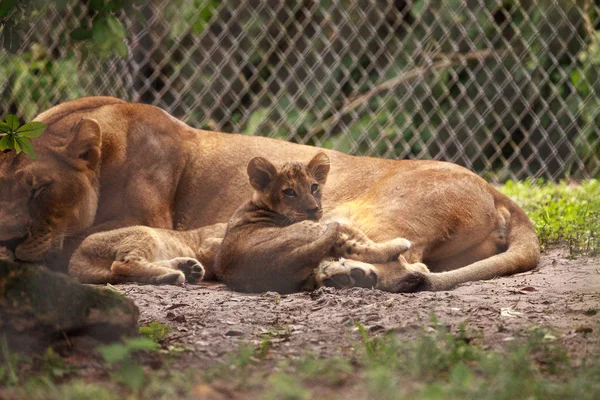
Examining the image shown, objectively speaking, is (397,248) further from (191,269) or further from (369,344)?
(369,344)

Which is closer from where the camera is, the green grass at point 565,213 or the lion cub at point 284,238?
the lion cub at point 284,238

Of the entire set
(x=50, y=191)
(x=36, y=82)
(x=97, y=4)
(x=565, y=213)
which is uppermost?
(x=97, y=4)

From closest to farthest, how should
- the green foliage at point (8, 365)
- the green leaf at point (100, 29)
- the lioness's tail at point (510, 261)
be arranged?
the green foliage at point (8, 365), the green leaf at point (100, 29), the lioness's tail at point (510, 261)

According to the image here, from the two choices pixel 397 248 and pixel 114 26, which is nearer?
pixel 114 26

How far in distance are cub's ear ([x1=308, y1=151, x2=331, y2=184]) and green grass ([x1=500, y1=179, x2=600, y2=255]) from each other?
1366mm

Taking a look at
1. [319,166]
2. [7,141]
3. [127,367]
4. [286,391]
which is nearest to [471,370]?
[286,391]

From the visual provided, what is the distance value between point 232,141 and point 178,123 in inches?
13.5

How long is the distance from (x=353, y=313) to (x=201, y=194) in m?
1.99

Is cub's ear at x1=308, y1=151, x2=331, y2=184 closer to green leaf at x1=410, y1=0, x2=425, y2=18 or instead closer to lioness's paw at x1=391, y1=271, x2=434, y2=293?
lioness's paw at x1=391, y1=271, x2=434, y2=293

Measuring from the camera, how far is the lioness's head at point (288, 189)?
4.49 m

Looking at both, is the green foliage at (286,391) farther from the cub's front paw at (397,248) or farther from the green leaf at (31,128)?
the cub's front paw at (397,248)

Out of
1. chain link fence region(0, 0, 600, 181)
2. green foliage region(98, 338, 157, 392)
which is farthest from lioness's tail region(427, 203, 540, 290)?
chain link fence region(0, 0, 600, 181)

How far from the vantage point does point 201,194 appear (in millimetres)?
5477

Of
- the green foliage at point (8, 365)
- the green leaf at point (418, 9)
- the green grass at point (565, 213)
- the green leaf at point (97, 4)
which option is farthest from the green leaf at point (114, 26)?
the green leaf at point (418, 9)
